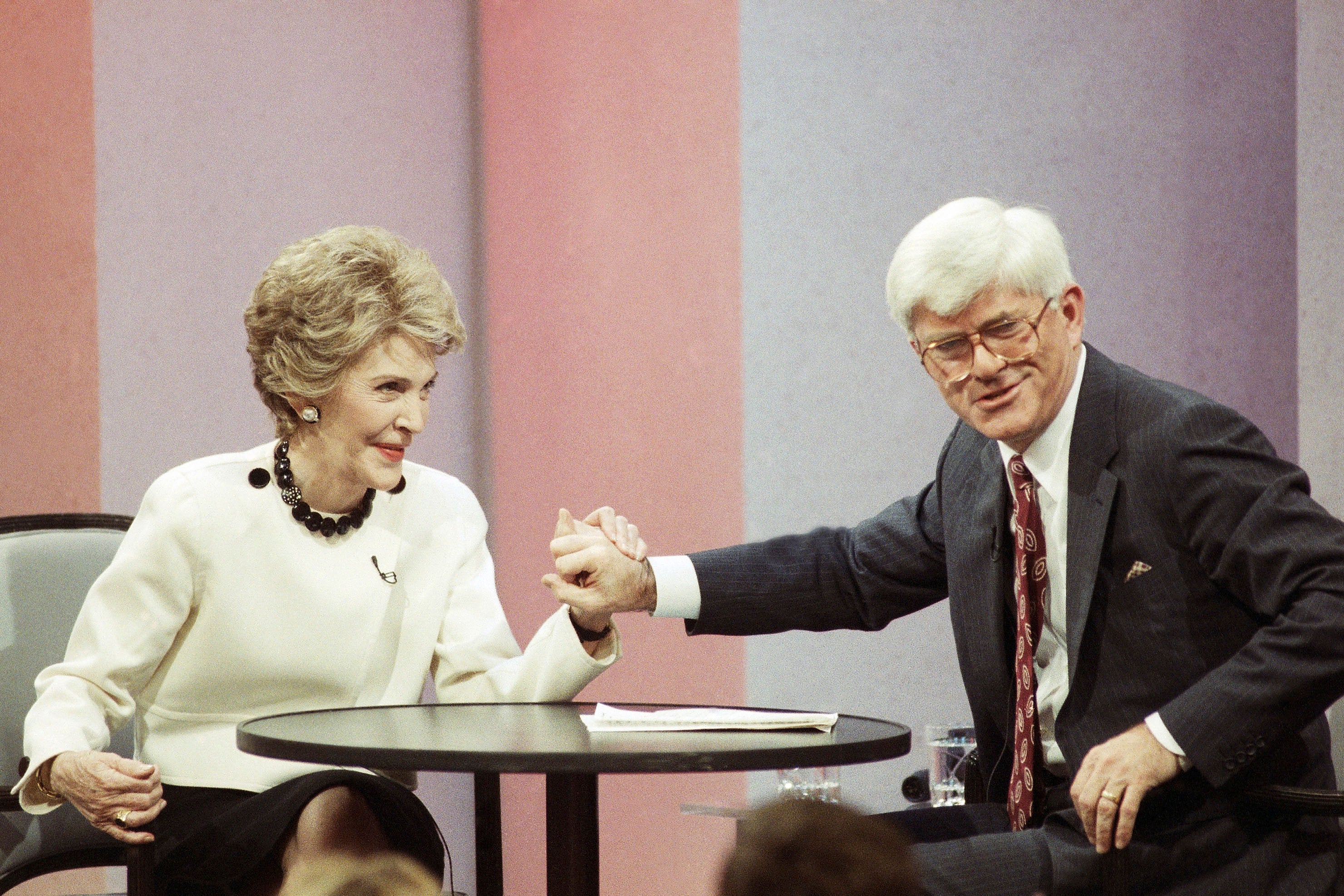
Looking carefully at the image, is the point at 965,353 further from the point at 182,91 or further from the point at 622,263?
the point at 182,91

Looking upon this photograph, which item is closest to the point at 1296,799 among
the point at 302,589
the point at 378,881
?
the point at 378,881

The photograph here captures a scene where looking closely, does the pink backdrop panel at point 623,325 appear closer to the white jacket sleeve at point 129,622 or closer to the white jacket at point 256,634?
the white jacket at point 256,634

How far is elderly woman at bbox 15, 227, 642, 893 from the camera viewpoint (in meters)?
2.30

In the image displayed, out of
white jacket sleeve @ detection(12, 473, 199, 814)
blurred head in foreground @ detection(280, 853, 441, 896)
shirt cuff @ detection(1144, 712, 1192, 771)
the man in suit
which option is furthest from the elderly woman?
shirt cuff @ detection(1144, 712, 1192, 771)

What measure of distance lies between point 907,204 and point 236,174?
170 cm

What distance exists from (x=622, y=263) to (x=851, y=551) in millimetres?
1593

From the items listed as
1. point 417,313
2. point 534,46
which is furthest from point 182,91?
point 417,313

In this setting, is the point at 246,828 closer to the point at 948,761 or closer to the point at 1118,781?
the point at 1118,781

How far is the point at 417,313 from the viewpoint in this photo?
2.44 metres

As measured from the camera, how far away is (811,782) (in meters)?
3.60

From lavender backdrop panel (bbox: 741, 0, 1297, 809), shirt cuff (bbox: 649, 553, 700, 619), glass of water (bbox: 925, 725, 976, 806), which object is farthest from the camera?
lavender backdrop panel (bbox: 741, 0, 1297, 809)

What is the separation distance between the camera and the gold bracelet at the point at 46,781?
210 centimetres

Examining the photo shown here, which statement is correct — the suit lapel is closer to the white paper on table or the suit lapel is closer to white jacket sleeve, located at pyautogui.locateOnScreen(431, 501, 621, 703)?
the white paper on table

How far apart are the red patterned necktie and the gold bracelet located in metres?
1.37
